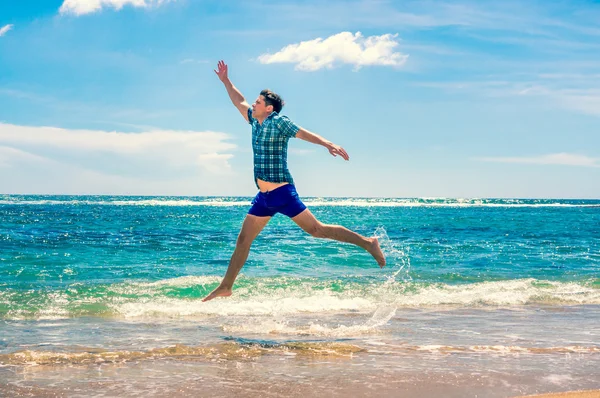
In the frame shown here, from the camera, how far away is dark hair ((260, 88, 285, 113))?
657cm

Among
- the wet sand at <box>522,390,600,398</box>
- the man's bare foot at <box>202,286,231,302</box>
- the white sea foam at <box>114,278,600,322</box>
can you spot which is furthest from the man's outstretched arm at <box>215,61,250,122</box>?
the wet sand at <box>522,390,600,398</box>

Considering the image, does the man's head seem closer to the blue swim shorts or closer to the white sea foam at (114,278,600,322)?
the blue swim shorts

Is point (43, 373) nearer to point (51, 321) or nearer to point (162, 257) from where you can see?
point (51, 321)

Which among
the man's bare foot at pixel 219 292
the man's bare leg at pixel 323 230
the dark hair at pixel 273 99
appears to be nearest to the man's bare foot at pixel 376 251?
the man's bare leg at pixel 323 230

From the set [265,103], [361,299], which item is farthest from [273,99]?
[361,299]

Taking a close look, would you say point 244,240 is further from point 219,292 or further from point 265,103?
point 265,103

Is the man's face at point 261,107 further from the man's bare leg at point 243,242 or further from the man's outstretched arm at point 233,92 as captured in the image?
the man's bare leg at point 243,242

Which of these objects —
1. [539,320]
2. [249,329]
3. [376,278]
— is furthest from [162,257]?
[539,320]

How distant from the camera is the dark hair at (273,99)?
6.57 m

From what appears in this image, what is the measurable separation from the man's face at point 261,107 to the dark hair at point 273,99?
0.03 meters

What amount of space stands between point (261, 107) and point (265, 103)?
0.20 ft

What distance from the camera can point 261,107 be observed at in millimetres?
6562

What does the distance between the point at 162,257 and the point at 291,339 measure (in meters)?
10.6

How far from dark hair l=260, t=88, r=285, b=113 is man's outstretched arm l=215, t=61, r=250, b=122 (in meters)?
0.49
